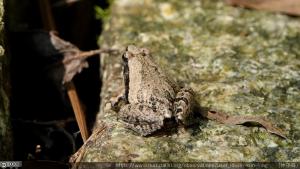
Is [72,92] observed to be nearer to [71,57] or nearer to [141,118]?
[71,57]

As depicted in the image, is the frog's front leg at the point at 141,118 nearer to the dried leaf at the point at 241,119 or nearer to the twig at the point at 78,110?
the twig at the point at 78,110

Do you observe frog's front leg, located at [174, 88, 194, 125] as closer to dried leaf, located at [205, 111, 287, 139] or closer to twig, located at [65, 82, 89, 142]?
dried leaf, located at [205, 111, 287, 139]

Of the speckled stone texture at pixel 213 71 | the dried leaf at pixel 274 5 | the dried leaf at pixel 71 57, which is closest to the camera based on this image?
the speckled stone texture at pixel 213 71

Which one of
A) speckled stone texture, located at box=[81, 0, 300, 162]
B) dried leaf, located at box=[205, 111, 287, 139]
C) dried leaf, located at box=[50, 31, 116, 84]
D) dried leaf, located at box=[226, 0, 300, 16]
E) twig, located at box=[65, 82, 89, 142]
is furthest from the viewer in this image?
dried leaf, located at box=[226, 0, 300, 16]

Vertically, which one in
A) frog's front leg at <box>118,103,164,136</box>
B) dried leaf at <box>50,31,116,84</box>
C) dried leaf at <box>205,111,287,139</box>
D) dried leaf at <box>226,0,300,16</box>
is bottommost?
dried leaf at <box>205,111,287,139</box>

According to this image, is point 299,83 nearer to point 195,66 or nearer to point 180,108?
point 195,66

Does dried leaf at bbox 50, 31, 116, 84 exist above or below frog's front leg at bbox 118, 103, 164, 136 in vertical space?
above

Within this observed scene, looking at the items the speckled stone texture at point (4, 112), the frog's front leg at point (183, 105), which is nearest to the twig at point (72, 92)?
the speckled stone texture at point (4, 112)

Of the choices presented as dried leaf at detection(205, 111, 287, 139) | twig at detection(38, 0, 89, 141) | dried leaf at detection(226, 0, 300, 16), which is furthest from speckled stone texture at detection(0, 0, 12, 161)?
dried leaf at detection(226, 0, 300, 16)

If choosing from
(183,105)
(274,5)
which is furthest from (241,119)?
(274,5)
